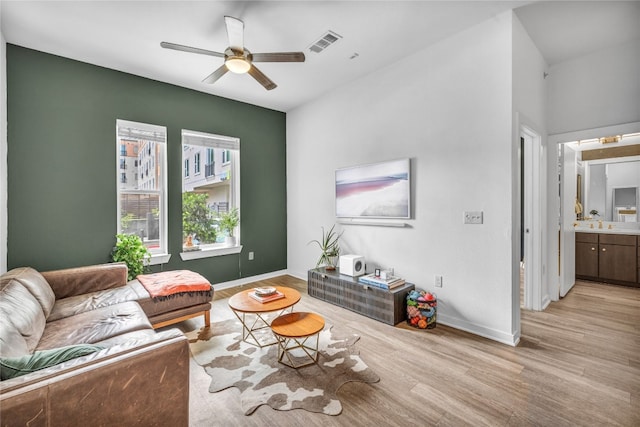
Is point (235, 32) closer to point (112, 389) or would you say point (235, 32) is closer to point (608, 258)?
point (112, 389)

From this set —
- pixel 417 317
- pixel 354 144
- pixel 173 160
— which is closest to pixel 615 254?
pixel 417 317

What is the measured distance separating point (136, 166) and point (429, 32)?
152 inches

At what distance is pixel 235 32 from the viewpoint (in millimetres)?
2471

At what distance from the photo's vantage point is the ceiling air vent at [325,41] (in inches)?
114

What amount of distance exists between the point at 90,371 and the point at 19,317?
1137mm

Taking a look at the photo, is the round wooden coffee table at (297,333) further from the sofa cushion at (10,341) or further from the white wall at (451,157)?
the white wall at (451,157)

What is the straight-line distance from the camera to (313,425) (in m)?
1.70

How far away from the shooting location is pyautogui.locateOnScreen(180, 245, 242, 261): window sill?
13.4 ft

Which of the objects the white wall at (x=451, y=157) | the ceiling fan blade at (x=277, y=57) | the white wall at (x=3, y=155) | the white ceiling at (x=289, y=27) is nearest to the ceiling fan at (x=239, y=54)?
the ceiling fan blade at (x=277, y=57)

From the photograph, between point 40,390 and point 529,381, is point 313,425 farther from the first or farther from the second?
point 529,381

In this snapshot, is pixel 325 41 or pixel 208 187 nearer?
pixel 325 41

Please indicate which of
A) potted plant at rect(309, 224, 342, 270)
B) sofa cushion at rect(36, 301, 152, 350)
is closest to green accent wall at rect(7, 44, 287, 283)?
sofa cushion at rect(36, 301, 152, 350)

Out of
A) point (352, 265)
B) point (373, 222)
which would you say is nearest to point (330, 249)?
point (352, 265)

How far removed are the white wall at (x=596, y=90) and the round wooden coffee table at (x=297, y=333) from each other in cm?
379
